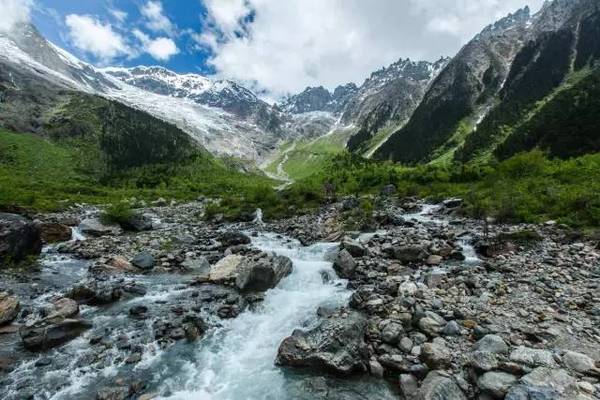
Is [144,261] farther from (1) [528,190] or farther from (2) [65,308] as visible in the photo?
(1) [528,190]

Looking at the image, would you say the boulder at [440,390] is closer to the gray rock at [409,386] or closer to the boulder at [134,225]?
the gray rock at [409,386]

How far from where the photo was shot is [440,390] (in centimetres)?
983

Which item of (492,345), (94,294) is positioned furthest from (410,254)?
(94,294)

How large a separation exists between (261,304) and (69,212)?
34.8m

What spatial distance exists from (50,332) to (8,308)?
3020mm

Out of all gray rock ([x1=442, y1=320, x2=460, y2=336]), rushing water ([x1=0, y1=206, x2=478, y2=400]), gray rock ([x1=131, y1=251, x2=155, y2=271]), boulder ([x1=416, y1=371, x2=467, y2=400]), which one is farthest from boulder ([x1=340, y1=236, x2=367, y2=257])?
boulder ([x1=416, y1=371, x2=467, y2=400])

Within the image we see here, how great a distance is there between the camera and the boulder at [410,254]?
21.5 meters

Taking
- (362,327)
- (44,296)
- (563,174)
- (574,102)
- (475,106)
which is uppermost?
(475,106)

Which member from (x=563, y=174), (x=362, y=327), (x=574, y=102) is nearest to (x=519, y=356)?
(x=362, y=327)

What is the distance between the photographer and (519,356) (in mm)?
10586

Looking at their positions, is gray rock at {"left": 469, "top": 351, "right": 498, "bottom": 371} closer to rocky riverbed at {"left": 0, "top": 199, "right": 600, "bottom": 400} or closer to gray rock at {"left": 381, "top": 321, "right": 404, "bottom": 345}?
rocky riverbed at {"left": 0, "top": 199, "right": 600, "bottom": 400}

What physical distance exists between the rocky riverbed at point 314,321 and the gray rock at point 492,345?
6 cm

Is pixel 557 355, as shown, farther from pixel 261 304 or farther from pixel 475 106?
pixel 475 106

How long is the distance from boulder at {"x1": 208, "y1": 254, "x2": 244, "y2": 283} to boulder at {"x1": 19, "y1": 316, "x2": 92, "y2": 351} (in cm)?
692
